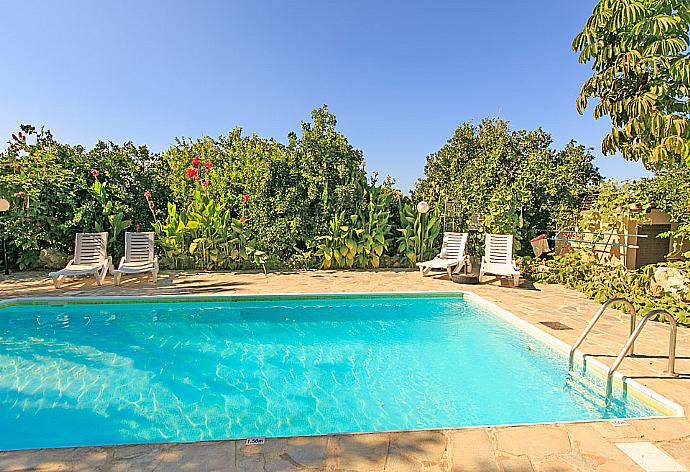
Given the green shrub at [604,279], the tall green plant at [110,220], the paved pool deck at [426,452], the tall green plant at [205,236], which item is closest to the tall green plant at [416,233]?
the green shrub at [604,279]

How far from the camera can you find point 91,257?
364 inches

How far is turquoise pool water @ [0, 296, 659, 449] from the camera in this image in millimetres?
3664

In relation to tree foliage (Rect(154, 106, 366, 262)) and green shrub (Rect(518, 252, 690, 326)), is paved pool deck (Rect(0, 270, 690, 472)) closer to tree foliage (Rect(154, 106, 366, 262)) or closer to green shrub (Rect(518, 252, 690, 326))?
green shrub (Rect(518, 252, 690, 326))

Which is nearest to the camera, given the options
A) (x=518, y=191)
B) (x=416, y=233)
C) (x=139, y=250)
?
(x=139, y=250)

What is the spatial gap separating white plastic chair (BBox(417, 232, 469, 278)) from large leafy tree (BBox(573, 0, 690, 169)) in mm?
4259

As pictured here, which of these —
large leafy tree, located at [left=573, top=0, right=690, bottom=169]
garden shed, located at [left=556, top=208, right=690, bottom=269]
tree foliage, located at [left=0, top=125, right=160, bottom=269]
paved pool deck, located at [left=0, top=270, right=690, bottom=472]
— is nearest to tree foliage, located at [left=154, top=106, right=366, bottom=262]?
tree foliage, located at [left=0, top=125, right=160, bottom=269]

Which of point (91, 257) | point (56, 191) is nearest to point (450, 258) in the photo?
point (91, 257)

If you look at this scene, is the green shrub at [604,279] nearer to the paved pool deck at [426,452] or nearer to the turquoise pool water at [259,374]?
the turquoise pool water at [259,374]

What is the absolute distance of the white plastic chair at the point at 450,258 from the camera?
9727mm

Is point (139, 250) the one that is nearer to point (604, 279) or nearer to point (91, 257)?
point (91, 257)

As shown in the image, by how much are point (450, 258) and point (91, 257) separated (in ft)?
27.3

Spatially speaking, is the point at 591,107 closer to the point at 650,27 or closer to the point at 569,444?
the point at 650,27

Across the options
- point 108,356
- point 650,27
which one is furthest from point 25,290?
point 650,27

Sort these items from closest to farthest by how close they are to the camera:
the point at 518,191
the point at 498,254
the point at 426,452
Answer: the point at 426,452 < the point at 498,254 < the point at 518,191
